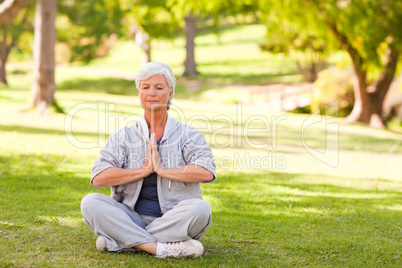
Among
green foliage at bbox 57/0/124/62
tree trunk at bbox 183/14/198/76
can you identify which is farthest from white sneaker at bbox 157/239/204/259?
tree trunk at bbox 183/14/198/76

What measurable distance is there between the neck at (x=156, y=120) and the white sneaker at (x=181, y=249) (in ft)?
3.34

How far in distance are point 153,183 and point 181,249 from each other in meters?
0.62

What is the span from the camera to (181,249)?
4191 mm

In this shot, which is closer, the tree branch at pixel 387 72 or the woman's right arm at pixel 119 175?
the woman's right arm at pixel 119 175

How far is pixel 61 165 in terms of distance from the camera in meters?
8.37

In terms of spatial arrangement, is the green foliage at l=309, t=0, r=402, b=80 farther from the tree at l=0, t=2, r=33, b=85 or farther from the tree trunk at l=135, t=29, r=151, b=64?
the tree at l=0, t=2, r=33, b=85

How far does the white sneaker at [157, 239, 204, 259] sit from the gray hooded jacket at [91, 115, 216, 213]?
32 cm

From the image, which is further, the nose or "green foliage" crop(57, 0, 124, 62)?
"green foliage" crop(57, 0, 124, 62)

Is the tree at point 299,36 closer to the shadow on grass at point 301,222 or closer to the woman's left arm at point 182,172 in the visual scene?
the shadow on grass at point 301,222

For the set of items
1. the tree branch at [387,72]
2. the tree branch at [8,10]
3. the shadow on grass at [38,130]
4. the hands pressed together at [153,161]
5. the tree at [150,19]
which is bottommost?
the shadow on grass at [38,130]

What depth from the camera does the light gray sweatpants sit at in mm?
4129

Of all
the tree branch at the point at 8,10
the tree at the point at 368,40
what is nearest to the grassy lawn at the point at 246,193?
the tree branch at the point at 8,10

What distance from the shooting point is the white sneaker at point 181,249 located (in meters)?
4.17

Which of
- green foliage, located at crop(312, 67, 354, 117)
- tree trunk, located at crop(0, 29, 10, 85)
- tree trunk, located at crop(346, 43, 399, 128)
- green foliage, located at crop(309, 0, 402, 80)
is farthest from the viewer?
tree trunk, located at crop(0, 29, 10, 85)
